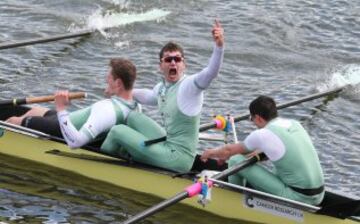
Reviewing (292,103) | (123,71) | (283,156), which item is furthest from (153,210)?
(292,103)

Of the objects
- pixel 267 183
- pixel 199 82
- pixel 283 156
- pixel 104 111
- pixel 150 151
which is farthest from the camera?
pixel 104 111

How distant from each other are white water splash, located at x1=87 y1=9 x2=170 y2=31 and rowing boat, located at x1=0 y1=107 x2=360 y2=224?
6.31 metres

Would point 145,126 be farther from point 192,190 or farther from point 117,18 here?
point 117,18

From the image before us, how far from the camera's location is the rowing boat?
368 inches

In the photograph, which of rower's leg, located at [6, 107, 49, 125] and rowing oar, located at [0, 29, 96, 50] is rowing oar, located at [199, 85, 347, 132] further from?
rowing oar, located at [0, 29, 96, 50]

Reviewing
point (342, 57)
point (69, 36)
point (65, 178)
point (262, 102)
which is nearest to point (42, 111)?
point (65, 178)

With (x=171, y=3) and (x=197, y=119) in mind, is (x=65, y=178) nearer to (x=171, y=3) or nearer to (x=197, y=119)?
(x=197, y=119)

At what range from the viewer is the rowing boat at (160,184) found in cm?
935

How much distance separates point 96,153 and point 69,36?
6163 millimetres

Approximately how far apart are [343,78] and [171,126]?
6.35 m

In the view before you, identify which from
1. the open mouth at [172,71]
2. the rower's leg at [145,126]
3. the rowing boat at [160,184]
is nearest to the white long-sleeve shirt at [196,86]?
the open mouth at [172,71]

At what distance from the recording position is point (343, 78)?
51.3ft

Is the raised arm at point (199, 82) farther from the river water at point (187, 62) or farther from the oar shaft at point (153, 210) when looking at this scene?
the river water at point (187, 62)

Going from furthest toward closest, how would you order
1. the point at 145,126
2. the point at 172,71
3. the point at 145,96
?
the point at 145,96
the point at 145,126
the point at 172,71
